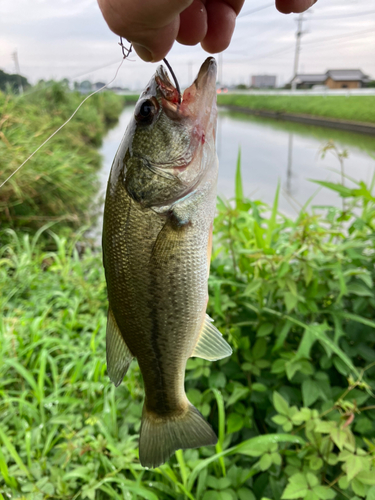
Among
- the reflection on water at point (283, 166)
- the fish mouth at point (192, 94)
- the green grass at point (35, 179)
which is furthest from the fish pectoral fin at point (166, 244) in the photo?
the green grass at point (35, 179)

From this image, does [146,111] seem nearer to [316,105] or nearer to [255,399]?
[255,399]

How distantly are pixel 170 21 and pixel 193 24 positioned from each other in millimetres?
475

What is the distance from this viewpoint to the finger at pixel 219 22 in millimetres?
1325

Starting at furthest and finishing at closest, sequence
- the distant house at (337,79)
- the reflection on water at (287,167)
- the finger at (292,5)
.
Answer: the distant house at (337,79) < the reflection on water at (287,167) < the finger at (292,5)

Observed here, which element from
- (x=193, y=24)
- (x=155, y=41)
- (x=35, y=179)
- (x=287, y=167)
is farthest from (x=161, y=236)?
(x=287, y=167)

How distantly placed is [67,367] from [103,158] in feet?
31.3

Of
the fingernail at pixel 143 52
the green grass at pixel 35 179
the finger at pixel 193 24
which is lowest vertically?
the green grass at pixel 35 179

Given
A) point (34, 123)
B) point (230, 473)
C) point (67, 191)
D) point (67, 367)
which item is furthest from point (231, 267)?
point (34, 123)

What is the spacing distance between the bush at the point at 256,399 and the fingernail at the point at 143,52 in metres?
1.10

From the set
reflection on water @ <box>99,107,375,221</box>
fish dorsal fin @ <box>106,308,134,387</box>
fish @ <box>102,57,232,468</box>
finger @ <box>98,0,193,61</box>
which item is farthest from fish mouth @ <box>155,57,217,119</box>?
reflection on water @ <box>99,107,375,221</box>

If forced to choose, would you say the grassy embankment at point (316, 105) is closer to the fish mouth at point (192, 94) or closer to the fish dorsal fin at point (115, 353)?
the fish mouth at point (192, 94)

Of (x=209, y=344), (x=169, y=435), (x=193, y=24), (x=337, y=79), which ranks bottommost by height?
(x=169, y=435)

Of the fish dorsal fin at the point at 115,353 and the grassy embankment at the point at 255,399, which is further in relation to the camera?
the grassy embankment at the point at 255,399

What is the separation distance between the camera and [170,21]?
31.5 inches
